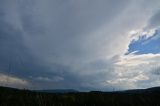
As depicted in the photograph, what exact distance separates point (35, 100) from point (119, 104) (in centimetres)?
1318

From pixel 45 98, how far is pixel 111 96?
1213cm

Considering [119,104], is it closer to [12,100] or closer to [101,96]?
[101,96]

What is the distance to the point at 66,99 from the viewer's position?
38.2 metres

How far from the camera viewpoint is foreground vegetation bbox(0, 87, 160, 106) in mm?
32562

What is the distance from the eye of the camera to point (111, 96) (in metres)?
43.3

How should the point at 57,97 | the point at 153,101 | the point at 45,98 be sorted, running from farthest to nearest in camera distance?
the point at 153,101
the point at 57,97
the point at 45,98

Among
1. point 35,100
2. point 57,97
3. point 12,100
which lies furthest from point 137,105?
point 12,100

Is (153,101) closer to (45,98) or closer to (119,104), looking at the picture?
(119,104)

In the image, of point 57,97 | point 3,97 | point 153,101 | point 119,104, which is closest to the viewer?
point 3,97

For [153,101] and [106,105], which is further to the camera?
[153,101]

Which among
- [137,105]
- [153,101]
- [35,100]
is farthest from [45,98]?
[153,101]

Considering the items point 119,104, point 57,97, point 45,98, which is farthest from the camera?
point 119,104

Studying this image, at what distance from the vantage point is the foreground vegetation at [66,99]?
32.6 m

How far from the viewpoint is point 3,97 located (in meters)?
32.4
